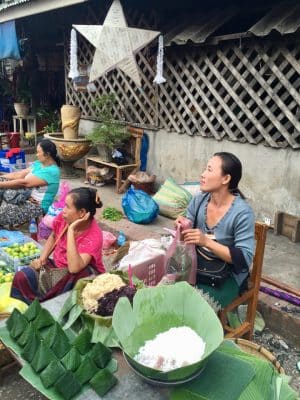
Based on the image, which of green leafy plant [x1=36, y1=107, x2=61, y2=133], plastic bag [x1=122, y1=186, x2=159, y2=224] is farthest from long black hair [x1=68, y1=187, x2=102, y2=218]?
green leafy plant [x1=36, y1=107, x2=61, y2=133]

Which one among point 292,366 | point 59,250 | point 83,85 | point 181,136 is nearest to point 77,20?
point 83,85

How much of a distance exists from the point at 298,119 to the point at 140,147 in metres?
2.85

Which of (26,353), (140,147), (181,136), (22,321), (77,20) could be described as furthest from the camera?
(77,20)

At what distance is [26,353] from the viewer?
170 centimetres

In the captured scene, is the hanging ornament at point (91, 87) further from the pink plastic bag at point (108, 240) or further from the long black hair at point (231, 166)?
the long black hair at point (231, 166)

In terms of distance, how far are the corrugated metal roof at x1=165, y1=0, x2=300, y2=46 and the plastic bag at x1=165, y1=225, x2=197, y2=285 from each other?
118 inches

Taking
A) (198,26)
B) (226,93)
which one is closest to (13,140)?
(198,26)

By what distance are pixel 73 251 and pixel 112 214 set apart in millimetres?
2888

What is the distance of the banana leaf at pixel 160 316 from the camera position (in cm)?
161

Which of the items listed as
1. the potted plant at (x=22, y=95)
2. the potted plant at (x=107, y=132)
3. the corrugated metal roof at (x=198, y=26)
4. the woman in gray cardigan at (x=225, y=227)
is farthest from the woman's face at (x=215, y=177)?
the potted plant at (x=22, y=95)

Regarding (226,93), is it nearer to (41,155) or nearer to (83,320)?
(41,155)

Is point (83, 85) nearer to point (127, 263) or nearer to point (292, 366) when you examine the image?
point (127, 263)

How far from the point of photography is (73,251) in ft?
8.26

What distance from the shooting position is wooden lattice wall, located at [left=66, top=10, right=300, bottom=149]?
461 cm
